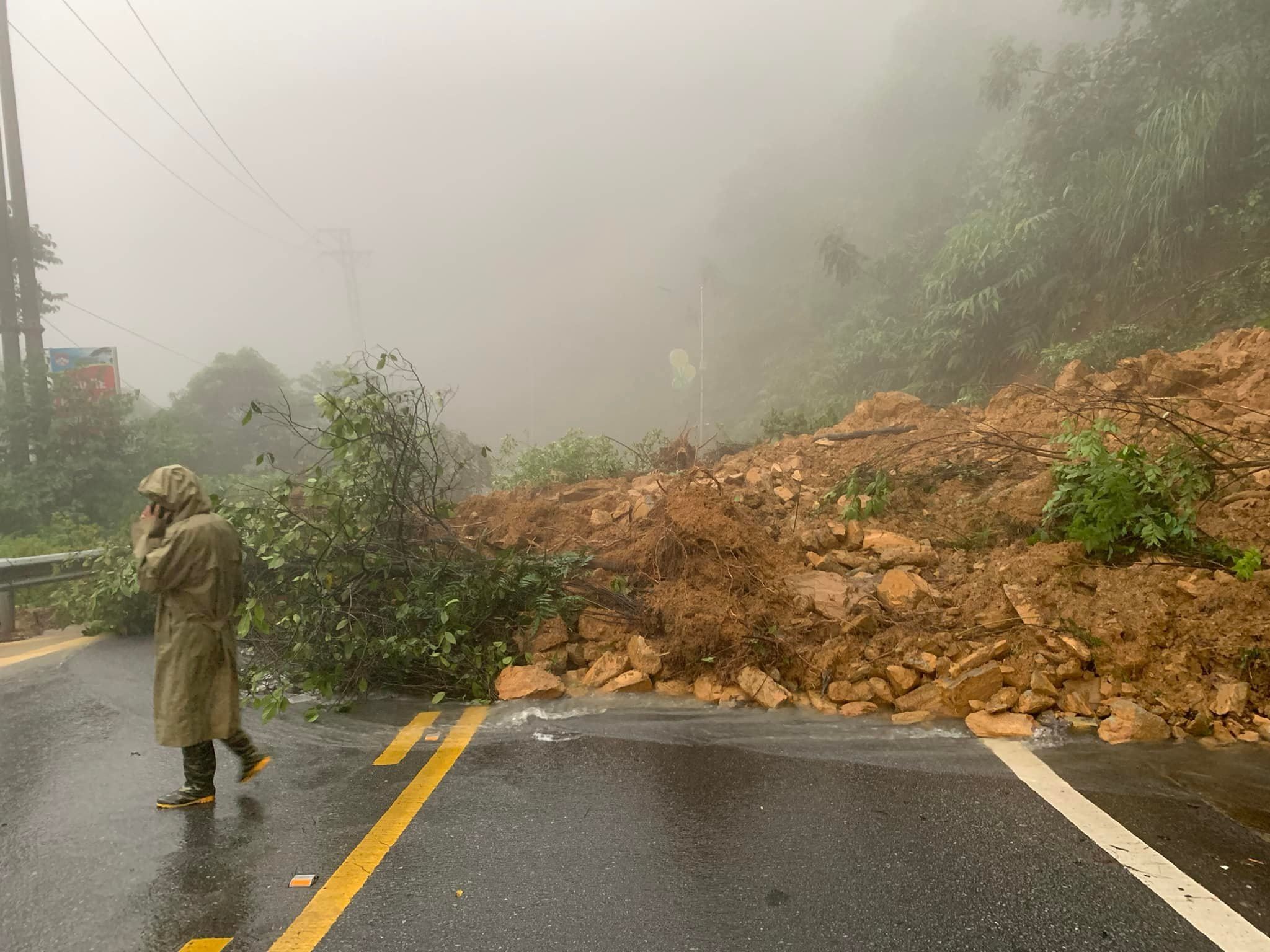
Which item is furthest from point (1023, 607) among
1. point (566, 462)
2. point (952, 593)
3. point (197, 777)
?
point (566, 462)

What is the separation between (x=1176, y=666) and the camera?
347 centimetres

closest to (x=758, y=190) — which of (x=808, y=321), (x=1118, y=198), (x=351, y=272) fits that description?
(x=808, y=321)

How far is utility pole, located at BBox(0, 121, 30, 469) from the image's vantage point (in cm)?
1236

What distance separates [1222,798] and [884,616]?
1839 millimetres

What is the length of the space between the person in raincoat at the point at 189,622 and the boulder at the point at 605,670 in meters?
1.88

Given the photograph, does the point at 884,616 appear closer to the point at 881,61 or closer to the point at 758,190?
the point at 758,190

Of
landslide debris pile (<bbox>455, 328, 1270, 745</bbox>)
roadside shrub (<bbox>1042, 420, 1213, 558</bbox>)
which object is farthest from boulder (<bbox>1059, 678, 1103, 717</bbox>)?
roadside shrub (<bbox>1042, 420, 1213, 558</bbox>)

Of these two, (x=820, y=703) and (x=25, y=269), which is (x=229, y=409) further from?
(x=820, y=703)

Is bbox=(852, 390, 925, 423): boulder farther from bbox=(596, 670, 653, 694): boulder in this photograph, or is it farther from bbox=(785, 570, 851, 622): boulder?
bbox=(596, 670, 653, 694): boulder

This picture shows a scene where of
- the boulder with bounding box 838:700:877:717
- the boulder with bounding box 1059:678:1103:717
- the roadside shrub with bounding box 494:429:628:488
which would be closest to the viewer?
the boulder with bounding box 1059:678:1103:717

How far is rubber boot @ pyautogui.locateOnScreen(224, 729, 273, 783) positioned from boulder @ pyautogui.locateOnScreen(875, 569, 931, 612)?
12.0 feet

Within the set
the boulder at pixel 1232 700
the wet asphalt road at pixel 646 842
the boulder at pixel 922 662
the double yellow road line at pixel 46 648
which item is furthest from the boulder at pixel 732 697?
the double yellow road line at pixel 46 648

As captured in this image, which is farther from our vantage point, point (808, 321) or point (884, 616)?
point (808, 321)

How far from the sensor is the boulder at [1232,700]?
323 cm
